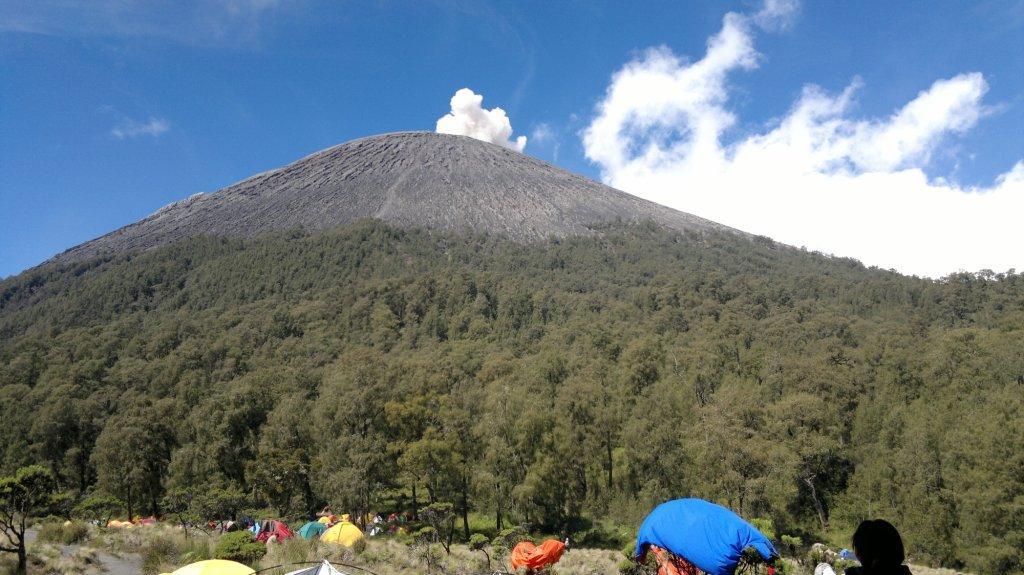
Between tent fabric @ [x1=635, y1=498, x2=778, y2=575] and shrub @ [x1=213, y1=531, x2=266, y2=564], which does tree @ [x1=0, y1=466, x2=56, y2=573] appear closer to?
shrub @ [x1=213, y1=531, x2=266, y2=564]

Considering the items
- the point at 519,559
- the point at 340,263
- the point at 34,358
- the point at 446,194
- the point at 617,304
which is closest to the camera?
the point at 519,559

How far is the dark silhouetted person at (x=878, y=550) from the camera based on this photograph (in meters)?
2.98

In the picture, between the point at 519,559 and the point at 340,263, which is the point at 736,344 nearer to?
the point at 519,559

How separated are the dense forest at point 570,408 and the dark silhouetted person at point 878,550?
22.0 meters

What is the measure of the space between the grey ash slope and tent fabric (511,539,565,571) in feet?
305

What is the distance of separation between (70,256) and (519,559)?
13754 cm

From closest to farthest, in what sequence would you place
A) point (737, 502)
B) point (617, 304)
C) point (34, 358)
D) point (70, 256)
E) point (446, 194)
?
1. point (737, 502)
2. point (34, 358)
3. point (617, 304)
4. point (70, 256)
5. point (446, 194)

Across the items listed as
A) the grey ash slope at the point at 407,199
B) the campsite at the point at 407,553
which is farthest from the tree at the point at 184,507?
the grey ash slope at the point at 407,199

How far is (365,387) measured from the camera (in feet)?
89.1

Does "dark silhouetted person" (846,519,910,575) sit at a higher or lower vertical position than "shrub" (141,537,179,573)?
higher

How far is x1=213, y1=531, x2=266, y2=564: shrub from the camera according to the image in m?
11.6

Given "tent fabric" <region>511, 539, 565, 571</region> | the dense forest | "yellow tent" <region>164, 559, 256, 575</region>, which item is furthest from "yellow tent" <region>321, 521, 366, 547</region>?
"yellow tent" <region>164, 559, 256, 575</region>

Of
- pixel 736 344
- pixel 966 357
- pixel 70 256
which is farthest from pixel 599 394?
pixel 70 256

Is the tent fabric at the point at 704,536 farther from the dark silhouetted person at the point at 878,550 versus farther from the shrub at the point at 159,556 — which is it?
the shrub at the point at 159,556
